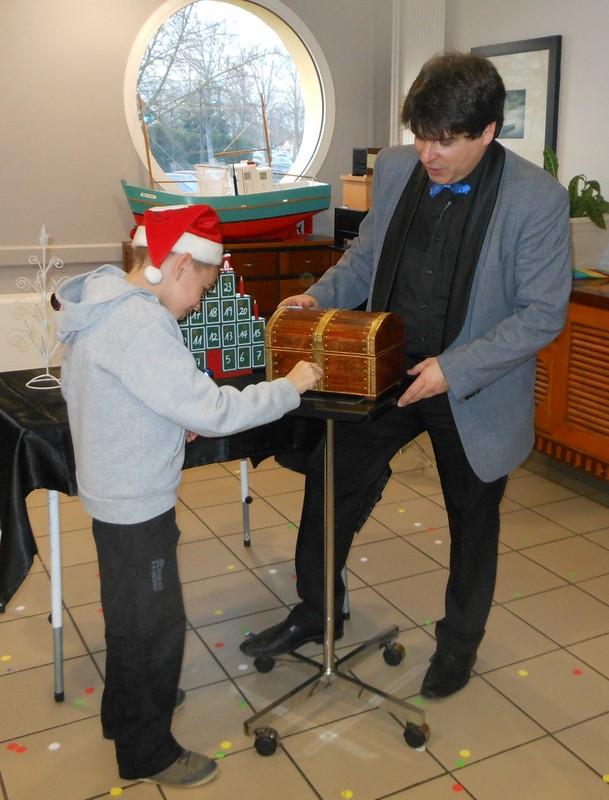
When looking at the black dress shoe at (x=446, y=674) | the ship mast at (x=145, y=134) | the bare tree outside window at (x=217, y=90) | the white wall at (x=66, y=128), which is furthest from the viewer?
the bare tree outside window at (x=217, y=90)

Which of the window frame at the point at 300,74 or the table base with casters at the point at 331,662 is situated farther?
the window frame at the point at 300,74

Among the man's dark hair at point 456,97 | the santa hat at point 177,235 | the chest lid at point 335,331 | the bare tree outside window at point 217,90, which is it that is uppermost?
the bare tree outside window at point 217,90

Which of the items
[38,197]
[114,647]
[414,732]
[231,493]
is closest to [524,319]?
[414,732]

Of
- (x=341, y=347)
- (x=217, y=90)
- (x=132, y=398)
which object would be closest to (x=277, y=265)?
(x=217, y=90)

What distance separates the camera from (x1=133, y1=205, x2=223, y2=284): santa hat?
164 cm

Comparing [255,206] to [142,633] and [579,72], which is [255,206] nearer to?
[579,72]

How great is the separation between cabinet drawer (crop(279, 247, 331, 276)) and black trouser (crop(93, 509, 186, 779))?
2935mm

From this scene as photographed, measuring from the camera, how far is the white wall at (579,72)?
12.6 ft

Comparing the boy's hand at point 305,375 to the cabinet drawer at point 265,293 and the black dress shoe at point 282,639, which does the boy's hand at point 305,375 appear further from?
the cabinet drawer at point 265,293

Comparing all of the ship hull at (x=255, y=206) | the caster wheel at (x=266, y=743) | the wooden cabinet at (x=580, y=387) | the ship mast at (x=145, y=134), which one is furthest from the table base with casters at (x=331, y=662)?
the ship mast at (x=145, y=134)

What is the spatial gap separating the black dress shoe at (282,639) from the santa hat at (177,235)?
1.18 m

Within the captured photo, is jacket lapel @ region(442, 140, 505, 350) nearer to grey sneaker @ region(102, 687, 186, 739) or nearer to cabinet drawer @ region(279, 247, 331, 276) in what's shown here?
grey sneaker @ region(102, 687, 186, 739)

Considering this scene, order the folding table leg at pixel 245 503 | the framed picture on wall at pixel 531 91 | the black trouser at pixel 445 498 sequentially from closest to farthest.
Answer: the black trouser at pixel 445 498 → the folding table leg at pixel 245 503 → the framed picture on wall at pixel 531 91

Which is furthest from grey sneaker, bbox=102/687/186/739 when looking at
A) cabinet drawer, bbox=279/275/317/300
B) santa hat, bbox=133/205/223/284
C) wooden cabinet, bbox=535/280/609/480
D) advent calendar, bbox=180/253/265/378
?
cabinet drawer, bbox=279/275/317/300
